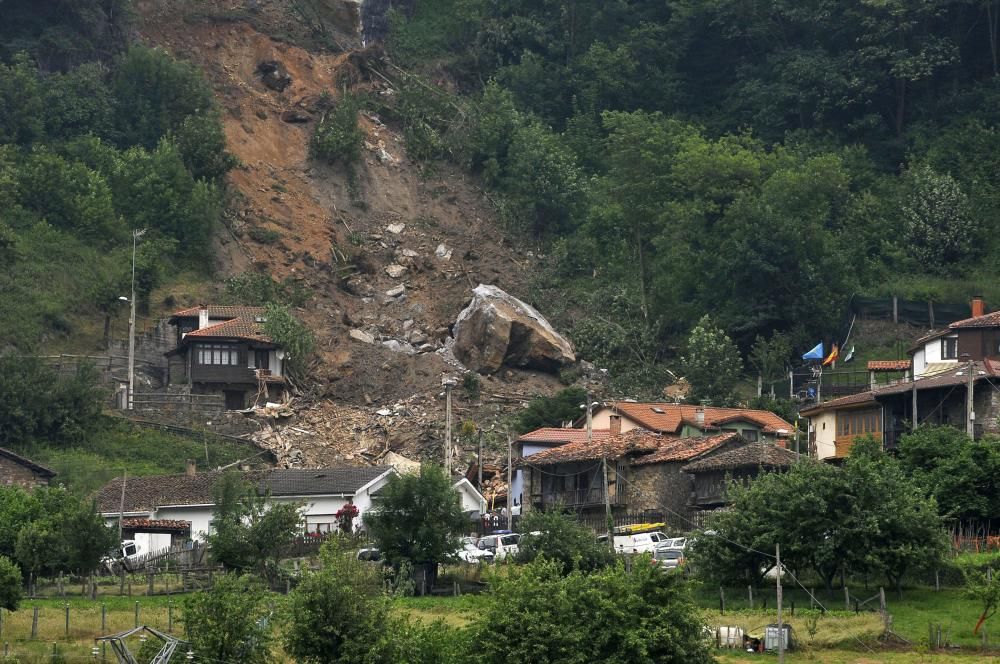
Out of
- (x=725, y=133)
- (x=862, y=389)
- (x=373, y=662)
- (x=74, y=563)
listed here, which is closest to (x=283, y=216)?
(x=725, y=133)

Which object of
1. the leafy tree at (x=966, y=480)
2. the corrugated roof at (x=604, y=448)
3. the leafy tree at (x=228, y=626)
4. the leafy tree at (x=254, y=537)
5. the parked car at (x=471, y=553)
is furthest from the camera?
the corrugated roof at (x=604, y=448)

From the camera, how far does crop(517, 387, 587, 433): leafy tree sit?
306ft

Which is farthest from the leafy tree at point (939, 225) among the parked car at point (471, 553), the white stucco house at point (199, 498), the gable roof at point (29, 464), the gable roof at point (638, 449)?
the gable roof at point (29, 464)

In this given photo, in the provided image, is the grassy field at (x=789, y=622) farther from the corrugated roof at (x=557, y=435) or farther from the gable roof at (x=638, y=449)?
the corrugated roof at (x=557, y=435)

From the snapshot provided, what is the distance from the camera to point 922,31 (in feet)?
382

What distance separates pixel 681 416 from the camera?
88938mm

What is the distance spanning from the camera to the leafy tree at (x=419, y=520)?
231 feet

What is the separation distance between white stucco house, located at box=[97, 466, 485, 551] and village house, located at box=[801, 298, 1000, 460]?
48.0 feet

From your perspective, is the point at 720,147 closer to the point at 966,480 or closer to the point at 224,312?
the point at 224,312

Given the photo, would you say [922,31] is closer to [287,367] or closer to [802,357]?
[802,357]

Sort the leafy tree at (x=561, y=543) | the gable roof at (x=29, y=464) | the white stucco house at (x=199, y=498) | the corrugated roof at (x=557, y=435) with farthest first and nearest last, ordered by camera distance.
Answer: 1. the corrugated roof at (x=557, y=435)
2. the gable roof at (x=29, y=464)
3. the white stucco house at (x=199, y=498)
4. the leafy tree at (x=561, y=543)

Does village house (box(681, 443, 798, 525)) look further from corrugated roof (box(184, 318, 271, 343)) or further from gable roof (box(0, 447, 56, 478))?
corrugated roof (box(184, 318, 271, 343))

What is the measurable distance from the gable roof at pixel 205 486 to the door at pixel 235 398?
13.1m

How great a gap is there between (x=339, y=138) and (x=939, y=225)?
31.8m
